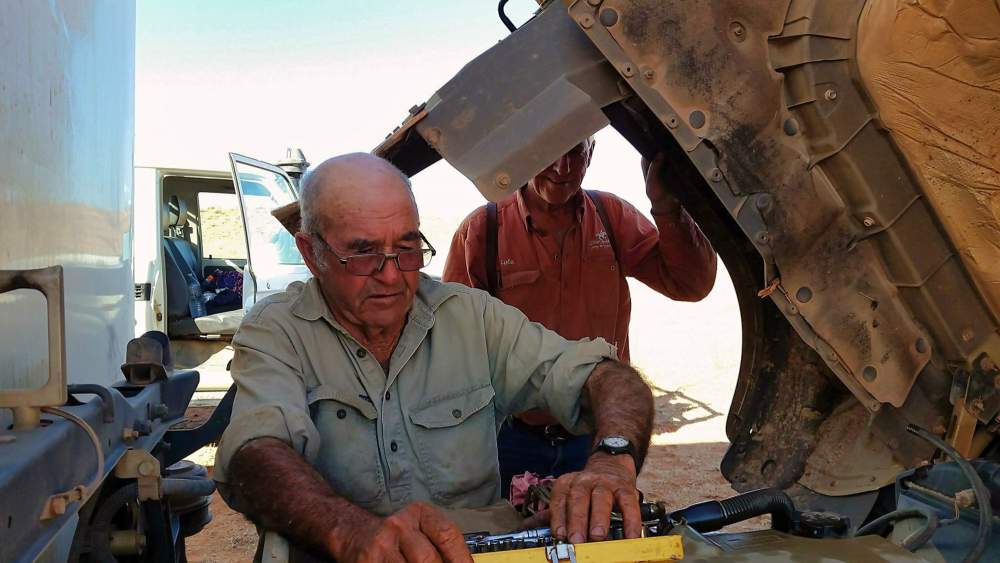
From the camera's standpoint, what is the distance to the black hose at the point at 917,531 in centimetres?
158

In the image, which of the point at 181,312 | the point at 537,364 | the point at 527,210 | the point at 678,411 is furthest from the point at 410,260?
the point at 678,411

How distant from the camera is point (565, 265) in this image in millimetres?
3174

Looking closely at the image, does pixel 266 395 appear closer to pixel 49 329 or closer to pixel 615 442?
pixel 49 329

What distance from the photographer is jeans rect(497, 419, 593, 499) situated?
10.2ft

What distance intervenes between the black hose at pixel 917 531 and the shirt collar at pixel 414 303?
1.16 meters

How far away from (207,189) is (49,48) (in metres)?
6.62

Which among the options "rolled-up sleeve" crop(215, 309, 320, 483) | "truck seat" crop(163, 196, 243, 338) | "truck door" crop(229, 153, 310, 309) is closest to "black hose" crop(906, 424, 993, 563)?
"rolled-up sleeve" crop(215, 309, 320, 483)

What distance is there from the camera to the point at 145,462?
1739mm

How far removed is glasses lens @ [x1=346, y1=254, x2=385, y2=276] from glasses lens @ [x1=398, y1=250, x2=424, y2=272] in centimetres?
5

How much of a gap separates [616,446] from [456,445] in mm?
453

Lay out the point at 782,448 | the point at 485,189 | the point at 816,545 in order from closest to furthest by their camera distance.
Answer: the point at 816,545 → the point at 485,189 → the point at 782,448

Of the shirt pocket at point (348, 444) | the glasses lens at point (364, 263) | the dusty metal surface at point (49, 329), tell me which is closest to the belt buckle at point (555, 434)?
the shirt pocket at point (348, 444)

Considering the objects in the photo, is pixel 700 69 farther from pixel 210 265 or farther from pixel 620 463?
pixel 210 265

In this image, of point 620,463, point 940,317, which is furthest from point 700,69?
point 620,463
